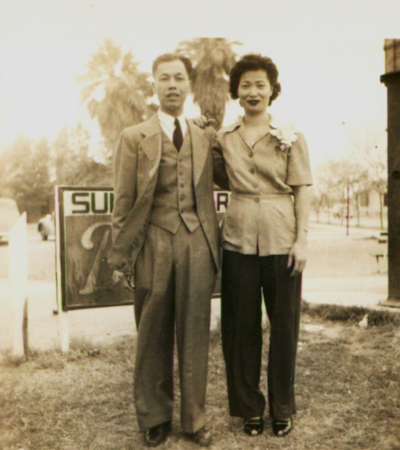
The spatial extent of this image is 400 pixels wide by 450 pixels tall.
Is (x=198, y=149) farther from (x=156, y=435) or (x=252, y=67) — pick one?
(x=156, y=435)

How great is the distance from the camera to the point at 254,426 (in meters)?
2.43

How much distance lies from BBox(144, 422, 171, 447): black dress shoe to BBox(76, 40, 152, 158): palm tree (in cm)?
179

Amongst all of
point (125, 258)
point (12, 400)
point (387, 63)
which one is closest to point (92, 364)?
point (12, 400)

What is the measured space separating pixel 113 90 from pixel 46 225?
1242 millimetres

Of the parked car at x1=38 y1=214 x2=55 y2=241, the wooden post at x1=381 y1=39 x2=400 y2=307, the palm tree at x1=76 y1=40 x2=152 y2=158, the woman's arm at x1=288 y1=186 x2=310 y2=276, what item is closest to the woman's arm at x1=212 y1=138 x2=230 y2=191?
the woman's arm at x1=288 y1=186 x2=310 y2=276

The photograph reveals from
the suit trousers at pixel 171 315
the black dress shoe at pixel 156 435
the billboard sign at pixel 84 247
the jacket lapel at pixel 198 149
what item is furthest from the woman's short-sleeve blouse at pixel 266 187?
the billboard sign at pixel 84 247

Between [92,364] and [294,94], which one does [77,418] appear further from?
[294,94]

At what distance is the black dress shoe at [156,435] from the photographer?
7.61ft

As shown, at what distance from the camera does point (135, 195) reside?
2.35 m

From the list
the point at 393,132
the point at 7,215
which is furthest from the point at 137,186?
the point at 393,132

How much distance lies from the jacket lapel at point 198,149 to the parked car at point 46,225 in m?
1.64

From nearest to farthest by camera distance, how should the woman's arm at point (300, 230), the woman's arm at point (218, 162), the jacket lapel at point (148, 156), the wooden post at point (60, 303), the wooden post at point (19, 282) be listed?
the jacket lapel at point (148, 156) → the woman's arm at point (300, 230) → the woman's arm at point (218, 162) → the wooden post at point (19, 282) → the wooden post at point (60, 303)

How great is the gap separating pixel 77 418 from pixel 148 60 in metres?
1.98

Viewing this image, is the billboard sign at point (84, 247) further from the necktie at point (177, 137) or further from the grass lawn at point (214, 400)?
the necktie at point (177, 137)
